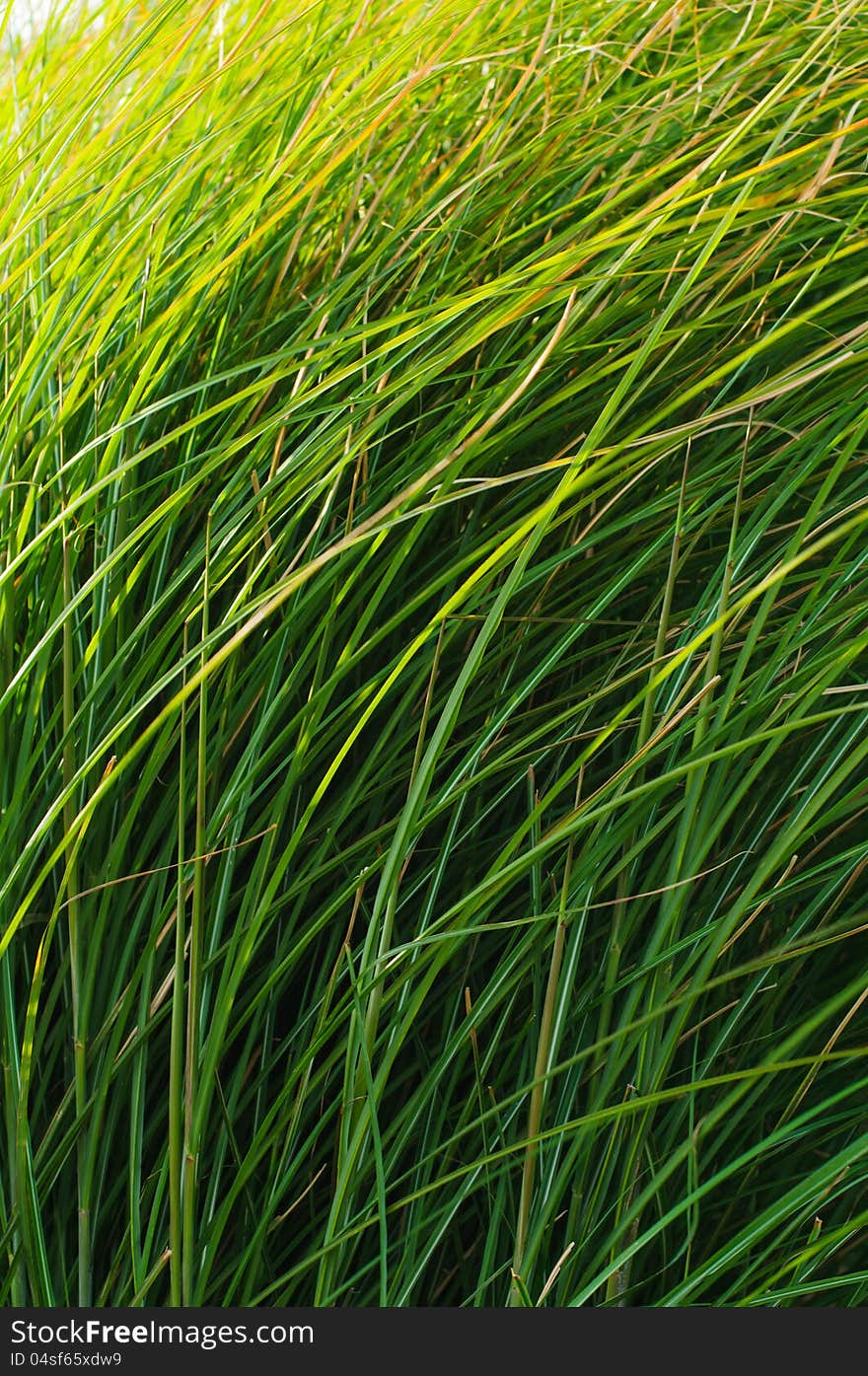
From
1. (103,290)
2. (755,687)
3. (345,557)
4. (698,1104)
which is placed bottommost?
(698,1104)

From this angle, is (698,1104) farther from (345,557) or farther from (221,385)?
(221,385)

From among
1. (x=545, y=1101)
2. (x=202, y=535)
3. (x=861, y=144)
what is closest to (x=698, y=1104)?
(x=545, y=1101)

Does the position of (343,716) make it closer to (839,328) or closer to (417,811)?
(417,811)

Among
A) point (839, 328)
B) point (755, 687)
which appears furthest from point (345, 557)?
point (839, 328)

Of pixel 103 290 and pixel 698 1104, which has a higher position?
pixel 103 290

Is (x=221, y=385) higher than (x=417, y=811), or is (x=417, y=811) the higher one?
(x=221, y=385)

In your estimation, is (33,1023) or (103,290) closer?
(33,1023)
